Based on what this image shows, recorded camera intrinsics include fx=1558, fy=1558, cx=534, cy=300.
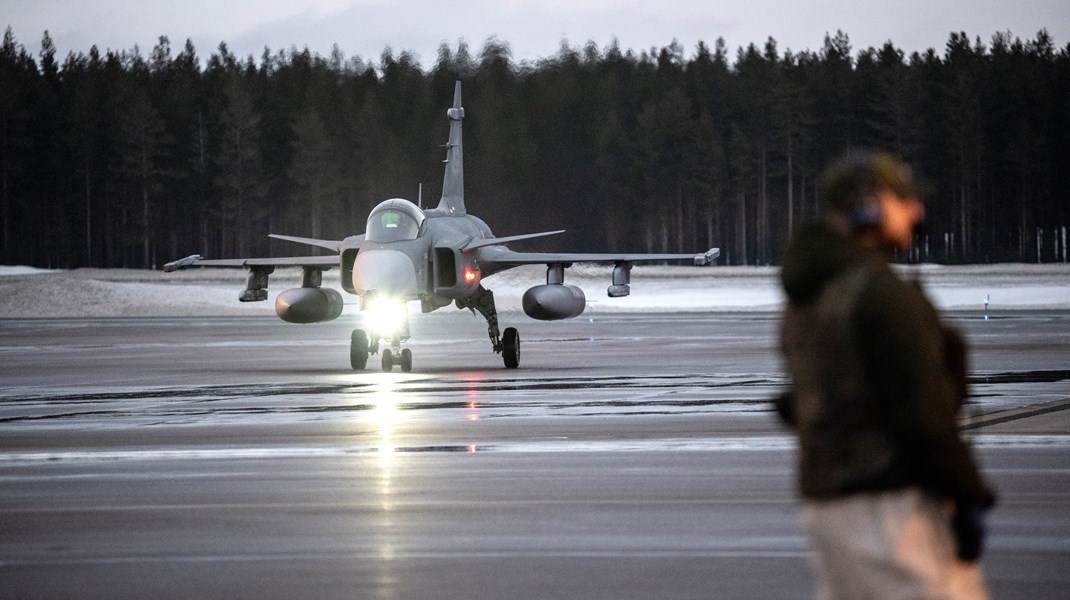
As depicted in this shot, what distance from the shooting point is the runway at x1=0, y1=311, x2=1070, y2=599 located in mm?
7840

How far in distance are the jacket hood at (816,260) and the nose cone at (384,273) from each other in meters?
20.5

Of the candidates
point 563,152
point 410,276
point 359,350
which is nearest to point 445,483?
point 410,276

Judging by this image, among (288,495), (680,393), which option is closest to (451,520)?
(288,495)

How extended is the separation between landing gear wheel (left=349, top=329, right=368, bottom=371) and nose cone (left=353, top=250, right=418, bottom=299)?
0.88 metres

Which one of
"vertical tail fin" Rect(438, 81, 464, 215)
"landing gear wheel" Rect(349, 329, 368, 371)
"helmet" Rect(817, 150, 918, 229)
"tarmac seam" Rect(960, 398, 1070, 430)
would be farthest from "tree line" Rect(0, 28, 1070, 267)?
"helmet" Rect(817, 150, 918, 229)

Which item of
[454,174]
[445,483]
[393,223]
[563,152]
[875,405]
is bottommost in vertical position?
[445,483]

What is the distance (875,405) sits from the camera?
391cm

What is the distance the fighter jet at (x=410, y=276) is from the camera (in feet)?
81.2

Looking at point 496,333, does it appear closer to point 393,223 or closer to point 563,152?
point 393,223

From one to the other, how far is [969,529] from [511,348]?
22.3 m

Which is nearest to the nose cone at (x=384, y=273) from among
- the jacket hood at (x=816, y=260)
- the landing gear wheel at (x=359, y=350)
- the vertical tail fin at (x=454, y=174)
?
the landing gear wheel at (x=359, y=350)

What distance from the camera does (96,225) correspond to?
129500mm

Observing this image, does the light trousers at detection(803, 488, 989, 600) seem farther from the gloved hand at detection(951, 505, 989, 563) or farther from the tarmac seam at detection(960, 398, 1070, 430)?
the tarmac seam at detection(960, 398, 1070, 430)

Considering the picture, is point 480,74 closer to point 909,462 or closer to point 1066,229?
point 1066,229
